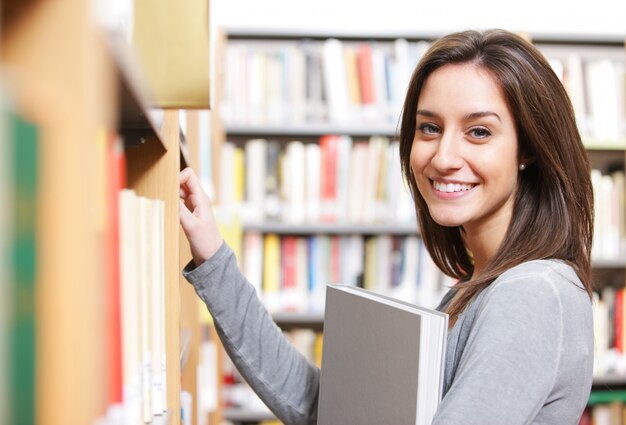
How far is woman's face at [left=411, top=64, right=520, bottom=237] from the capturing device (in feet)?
3.63

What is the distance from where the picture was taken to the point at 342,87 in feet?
9.28

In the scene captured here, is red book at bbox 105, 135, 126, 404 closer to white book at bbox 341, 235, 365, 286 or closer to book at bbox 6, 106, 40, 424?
book at bbox 6, 106, 40, 424

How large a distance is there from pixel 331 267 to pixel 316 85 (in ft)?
2.50

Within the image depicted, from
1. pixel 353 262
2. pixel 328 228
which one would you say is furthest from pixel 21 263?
pixel 353 262

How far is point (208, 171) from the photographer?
245cm

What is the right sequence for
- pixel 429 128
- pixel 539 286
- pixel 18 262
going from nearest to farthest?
pixel 18 262, pixel 539 286, pixel 429 128

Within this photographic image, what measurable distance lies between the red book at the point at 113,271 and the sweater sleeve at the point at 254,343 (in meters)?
0.62

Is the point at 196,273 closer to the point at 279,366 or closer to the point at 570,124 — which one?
A: the point at 279,366

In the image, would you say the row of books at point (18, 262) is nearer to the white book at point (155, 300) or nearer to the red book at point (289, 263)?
the white book at point (155, 300)

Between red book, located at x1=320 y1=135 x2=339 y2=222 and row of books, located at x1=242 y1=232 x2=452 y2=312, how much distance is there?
0.12 metres

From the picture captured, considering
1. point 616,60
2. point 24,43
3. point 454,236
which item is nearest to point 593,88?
point 616,60

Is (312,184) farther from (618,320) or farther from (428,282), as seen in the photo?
(618,320)

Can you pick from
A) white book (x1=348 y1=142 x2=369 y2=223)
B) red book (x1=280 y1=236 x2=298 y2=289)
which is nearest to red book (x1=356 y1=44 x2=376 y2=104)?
white book (x1=348 y1=142 x2=369 y2=223)

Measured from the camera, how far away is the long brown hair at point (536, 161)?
3.57 ft
